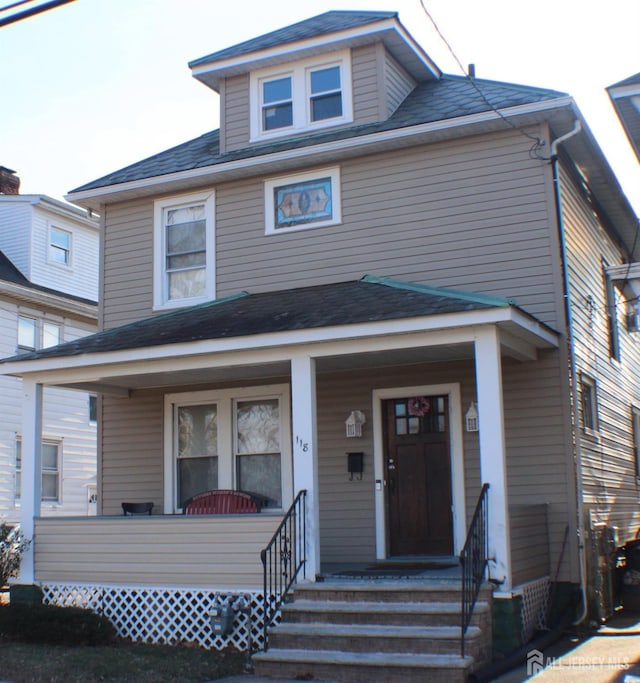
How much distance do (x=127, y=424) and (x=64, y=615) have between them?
3.91 metres

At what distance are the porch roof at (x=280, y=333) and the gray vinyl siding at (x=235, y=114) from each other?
2.51m

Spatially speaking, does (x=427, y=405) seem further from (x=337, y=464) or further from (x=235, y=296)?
(x=235, y=296)

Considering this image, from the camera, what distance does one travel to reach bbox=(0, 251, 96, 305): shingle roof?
20500mm

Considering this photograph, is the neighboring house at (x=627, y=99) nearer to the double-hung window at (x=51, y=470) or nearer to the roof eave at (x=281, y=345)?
the roof eave at (x=281, y=345)

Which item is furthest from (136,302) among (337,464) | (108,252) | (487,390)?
(487,390)

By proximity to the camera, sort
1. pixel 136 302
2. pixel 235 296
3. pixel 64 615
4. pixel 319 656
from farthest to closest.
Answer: pixel 136 302 → pixel 235 296 → pixel 64 615 → pixel 319 656

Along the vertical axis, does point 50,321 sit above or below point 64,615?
above

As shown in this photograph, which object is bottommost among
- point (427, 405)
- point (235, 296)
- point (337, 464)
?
point (337, 464)

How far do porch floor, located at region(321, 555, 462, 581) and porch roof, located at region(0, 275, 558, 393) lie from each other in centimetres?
239

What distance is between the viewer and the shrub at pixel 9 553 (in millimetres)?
11164

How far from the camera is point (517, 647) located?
8859 millimetres

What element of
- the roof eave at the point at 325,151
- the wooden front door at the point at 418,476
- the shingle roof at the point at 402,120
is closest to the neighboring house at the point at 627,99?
the roof eave at the point at 325,151

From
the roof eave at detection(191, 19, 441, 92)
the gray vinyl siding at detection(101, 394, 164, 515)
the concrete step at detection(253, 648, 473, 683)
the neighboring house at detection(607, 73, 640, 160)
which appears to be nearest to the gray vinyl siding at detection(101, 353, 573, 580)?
the gray vinyl siding at detection(101, 394, 164, 515)

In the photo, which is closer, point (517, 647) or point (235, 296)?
point (517, 647)
